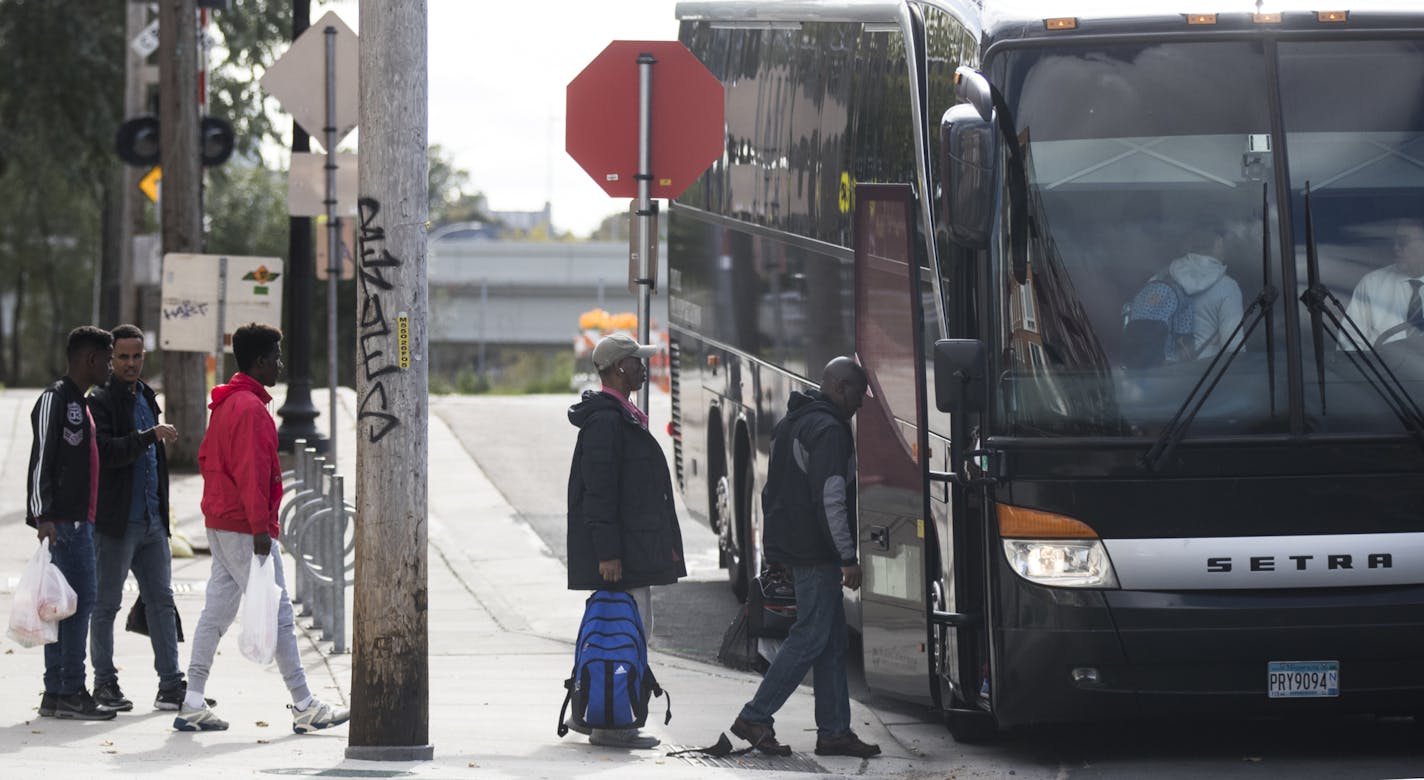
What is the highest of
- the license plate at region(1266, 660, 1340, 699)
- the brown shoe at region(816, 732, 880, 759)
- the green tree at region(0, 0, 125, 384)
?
the green tree at region(0, 0, 125, 384)

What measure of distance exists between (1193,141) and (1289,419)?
114 cm

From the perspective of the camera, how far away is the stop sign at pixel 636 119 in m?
9.66

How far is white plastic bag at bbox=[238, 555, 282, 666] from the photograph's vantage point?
891cm

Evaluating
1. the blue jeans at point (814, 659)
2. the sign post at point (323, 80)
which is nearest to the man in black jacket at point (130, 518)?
the blue jeans at point (814, 659)

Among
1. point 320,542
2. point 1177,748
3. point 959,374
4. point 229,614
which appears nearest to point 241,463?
point 229,614

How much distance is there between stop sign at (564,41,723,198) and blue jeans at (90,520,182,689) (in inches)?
105

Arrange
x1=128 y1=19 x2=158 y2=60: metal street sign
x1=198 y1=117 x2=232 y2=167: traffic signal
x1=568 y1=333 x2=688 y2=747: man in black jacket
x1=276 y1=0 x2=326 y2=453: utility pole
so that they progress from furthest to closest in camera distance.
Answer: x1=128 y1=19 x2=158 y2=60: metal street sign < x1=198 y1=117 x2=232 y2=167: traffic signal < x1=276 y1=0 x2=326 y2=453: utility pole < x1=568 y1=333 x2=688 y2=747: man in black jacket

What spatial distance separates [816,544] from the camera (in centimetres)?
877

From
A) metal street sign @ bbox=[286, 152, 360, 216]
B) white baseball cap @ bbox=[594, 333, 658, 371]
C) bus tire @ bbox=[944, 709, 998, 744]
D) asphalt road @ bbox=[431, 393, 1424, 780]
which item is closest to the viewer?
asphalt road @ bbox=[431, 393, 1424, 780]

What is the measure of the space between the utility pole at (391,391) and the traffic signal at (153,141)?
38.8ft

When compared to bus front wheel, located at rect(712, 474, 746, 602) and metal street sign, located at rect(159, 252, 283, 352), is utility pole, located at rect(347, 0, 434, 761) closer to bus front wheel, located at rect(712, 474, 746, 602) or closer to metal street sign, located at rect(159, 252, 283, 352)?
bus front wheel, located at rect(712, 474, 746, 602)

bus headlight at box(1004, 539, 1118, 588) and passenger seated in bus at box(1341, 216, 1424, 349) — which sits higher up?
passenger seated in bus at box(1341, 216, 1424, 349)

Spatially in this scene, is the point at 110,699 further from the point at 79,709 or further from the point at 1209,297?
the point at 1209,297

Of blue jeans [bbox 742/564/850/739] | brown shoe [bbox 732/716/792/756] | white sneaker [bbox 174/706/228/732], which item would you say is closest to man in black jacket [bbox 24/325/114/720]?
white sneaker [bbox 174/706/228/732]
